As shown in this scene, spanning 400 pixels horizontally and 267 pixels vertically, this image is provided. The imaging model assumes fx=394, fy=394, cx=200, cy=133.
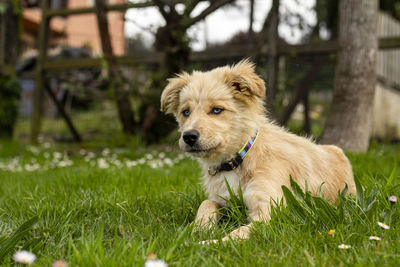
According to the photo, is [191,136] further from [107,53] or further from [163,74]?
[107,53]

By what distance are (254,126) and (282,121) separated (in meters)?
4.86

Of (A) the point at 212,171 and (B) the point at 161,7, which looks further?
(B) the point at 161,7

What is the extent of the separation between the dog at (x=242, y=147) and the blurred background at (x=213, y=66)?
5.42ft

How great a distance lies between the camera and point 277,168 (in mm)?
3076

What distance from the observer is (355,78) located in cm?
630

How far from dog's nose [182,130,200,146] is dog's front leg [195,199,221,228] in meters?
0.50

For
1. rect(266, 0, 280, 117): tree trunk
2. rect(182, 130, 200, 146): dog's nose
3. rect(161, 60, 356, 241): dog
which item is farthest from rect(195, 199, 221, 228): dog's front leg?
rect(266, 0, 280, 117): tree trunk

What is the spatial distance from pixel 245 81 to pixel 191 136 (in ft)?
2.23

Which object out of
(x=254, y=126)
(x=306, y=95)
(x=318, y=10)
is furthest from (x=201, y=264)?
(x=318, y=10)

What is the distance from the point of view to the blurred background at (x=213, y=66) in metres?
6.34

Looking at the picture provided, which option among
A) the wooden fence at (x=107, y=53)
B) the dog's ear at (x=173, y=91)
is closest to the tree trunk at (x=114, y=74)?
the wooden fence at (x=107, y=53)

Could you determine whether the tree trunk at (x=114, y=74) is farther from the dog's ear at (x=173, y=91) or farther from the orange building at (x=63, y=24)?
the orange building at (x=63, y=24)

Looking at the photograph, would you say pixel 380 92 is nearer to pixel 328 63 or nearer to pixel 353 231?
pixel 328 63

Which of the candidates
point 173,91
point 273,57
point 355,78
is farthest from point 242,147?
point 273,57
